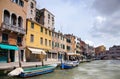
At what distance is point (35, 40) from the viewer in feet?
136

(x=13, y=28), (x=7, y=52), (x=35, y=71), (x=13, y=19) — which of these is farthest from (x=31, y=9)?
(x=35, y=71)

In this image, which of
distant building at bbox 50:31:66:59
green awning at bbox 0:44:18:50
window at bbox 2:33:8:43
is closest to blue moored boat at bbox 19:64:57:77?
green awning at bbox 0:44:18:50

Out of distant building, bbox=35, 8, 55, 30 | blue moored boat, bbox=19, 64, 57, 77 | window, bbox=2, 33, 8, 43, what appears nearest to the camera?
blue moored boat, bbox=19, 64, 57, 77

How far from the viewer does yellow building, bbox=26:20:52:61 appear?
38291 mm

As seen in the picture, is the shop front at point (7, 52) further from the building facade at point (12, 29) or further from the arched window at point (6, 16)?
the arched window at point (6, 16)

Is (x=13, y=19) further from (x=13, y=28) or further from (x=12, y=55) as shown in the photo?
(x=12, y=55)

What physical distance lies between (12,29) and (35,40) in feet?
33.6

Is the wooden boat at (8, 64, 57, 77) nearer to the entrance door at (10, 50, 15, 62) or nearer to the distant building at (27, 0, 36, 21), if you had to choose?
the entrance door at (10, 50, 15, 62)

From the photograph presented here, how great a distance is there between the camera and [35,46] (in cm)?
4144

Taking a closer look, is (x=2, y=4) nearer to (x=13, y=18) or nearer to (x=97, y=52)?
(x=13, y=18)

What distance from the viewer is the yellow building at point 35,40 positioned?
38291 millimetres

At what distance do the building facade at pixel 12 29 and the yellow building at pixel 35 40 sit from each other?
205 centimetres

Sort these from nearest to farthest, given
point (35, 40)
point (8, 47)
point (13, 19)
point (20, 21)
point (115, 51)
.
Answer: point (8, 47) → point (13, 19) → point (20, 21) → point (35, 40) → point (115, 51)

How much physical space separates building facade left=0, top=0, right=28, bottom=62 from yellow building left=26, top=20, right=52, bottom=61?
6.72 ft
